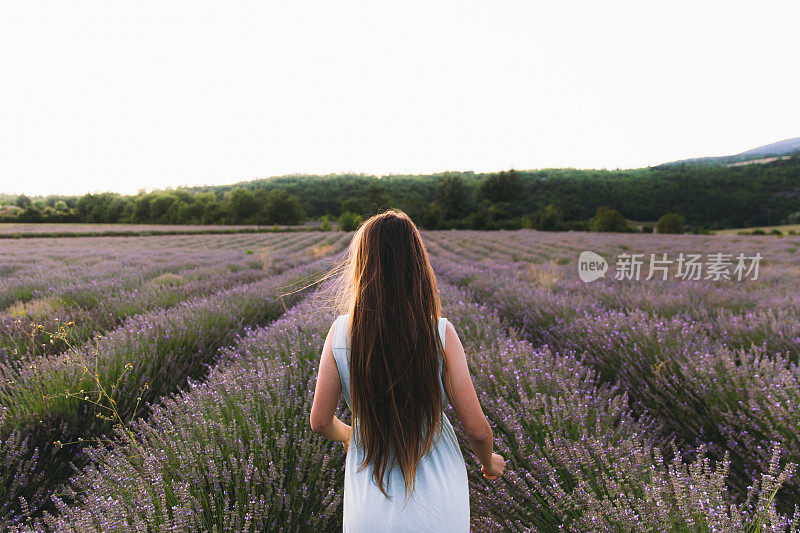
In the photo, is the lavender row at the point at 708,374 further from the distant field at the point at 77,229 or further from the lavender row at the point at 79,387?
the distant field at the point at 77,229

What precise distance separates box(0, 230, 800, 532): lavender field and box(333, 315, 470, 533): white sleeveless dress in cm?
22

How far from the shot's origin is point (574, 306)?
387 cm

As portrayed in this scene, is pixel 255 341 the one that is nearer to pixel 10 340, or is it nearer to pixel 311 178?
pixel 10 340

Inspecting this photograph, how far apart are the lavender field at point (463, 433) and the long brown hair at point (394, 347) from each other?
1.27 feet

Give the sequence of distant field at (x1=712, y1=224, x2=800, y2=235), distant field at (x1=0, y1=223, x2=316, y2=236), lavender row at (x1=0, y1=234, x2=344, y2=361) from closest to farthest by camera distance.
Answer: lavender row at (x1=0, y1=234, x2=344, y2=361) → distant field at (x1=0, y1=223, x2=316, y2=236) → distant field at (x1=712, y1=224, x2=800, y2=235)

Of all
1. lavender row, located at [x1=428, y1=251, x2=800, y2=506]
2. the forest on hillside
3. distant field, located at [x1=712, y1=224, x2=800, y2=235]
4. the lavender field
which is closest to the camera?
the lavender field

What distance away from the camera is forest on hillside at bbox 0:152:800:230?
12.0 meters

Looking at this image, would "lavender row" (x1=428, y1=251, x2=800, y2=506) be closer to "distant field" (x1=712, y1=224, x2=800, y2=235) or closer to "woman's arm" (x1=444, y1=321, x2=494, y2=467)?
"woman's arm" (x1=444, y1=321, x2=494, y2=467)

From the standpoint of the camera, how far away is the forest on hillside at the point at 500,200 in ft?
39.4

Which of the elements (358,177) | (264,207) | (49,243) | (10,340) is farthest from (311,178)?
(10,340)

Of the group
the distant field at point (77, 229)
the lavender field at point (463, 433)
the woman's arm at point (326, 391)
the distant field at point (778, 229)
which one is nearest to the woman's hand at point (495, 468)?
the lavender field at point (463, 433)

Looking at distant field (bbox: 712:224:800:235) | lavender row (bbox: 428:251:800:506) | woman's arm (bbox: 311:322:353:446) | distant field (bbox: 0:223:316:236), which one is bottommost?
distant field (bbox: 712:224:800:235)

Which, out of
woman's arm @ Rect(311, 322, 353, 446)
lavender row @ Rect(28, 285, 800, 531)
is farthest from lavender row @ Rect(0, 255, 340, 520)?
woman's arm @ Rect(311, 322, 353, 446)

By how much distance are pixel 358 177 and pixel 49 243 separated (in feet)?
145
